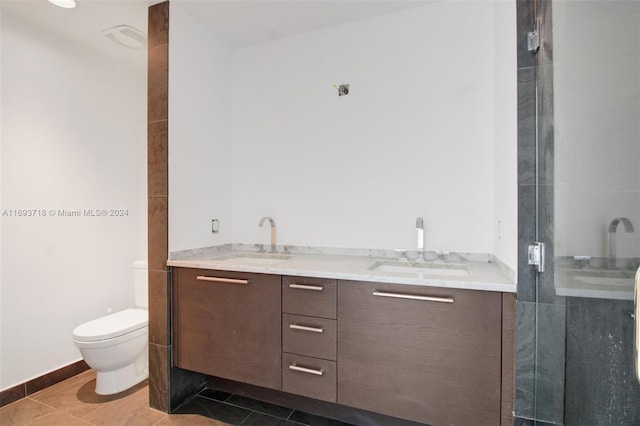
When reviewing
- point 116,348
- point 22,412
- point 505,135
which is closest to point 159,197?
point 116,348

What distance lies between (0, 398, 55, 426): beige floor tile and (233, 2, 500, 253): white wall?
1.54 meters

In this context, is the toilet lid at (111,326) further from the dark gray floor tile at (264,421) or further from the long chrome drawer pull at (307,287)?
the long chrome drawer pull at (307,287)

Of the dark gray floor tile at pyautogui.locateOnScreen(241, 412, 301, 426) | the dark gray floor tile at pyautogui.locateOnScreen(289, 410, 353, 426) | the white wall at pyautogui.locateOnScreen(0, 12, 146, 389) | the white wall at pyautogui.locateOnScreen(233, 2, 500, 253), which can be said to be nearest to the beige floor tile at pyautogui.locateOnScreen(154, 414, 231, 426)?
the dark gray floor tile at pyautogui.locateOnScreen(241, 412, 301, 426)

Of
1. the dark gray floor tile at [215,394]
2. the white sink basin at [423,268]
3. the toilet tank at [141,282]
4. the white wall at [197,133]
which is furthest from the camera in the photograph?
the toilet tank at [141,282]

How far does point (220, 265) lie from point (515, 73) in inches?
67.7

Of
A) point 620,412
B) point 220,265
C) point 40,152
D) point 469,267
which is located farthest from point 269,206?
point 620,412

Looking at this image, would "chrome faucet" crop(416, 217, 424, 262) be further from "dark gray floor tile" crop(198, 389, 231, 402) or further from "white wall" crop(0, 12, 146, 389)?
"white wall" crop(0, 12, 146, 389)

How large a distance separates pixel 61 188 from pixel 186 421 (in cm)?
182

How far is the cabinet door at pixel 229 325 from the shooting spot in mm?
1627

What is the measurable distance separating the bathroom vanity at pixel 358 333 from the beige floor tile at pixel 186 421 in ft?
0.90

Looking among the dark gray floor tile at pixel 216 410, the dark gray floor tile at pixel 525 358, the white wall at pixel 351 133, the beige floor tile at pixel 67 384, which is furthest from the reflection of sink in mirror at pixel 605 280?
the beige floor tile at pixel 67 384

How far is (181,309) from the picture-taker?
1.84m

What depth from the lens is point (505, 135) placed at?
4.77 ft

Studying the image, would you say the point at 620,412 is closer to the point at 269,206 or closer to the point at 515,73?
the point at 515,73
